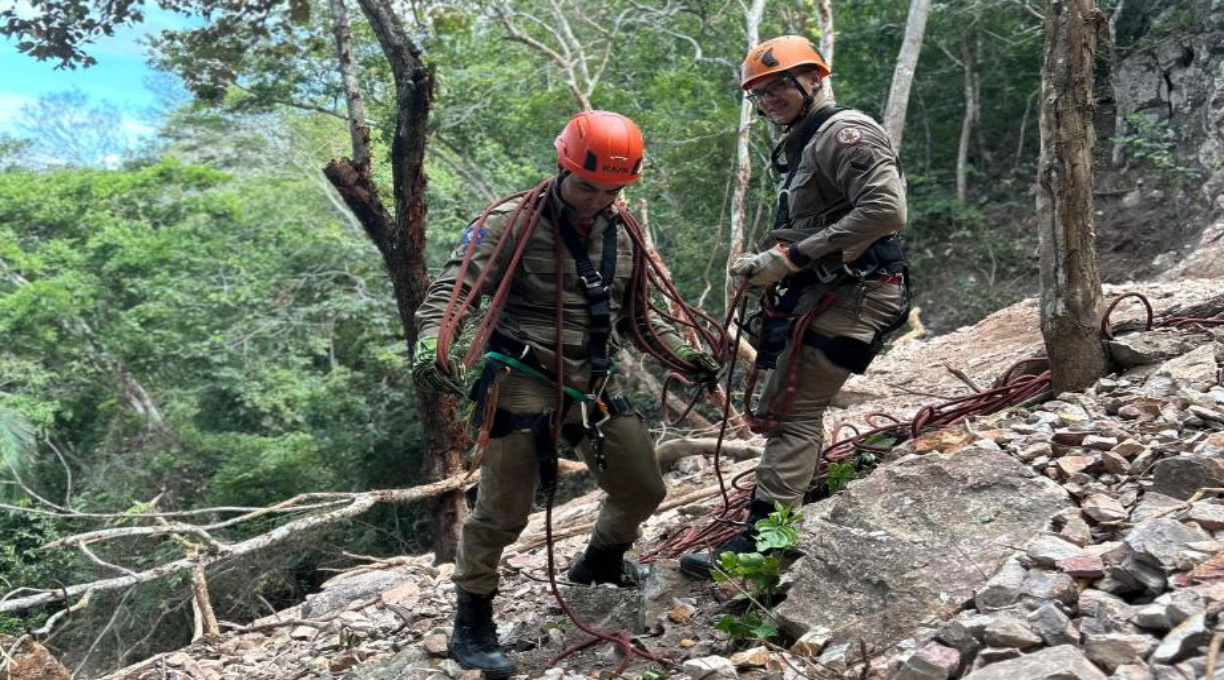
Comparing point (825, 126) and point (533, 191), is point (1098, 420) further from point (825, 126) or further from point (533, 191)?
point (533, 191)

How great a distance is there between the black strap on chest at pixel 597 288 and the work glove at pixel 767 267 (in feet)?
1.46

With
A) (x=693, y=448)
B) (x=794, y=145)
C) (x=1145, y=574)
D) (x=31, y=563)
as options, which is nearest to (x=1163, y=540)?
(x=1145, y=574)

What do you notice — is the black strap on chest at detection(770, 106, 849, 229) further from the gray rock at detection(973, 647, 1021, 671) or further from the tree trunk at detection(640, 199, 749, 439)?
the gray rock at detection(973, 647, 1021, 671)

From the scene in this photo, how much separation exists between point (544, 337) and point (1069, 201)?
7.06 ft

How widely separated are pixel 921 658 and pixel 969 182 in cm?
1429

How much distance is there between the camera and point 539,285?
3.30m

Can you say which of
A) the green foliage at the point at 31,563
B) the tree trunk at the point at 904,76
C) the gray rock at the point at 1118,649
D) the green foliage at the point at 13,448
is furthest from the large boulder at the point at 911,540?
the green foliage at the point at 13,448

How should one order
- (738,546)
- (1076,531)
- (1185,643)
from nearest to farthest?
(1185,643) < (1076,531) < (738,546)

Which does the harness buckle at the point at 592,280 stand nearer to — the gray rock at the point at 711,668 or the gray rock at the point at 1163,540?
the gray rock at the point at 711,668

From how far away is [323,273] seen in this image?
1588cm

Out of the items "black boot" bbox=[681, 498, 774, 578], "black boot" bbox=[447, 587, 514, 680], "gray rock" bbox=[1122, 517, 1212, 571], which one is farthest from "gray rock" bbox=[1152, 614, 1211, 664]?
"black boot" bbox=[447, 587, 514, 680]

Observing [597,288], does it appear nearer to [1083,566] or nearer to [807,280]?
[807,280]

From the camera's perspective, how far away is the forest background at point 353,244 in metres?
11.5

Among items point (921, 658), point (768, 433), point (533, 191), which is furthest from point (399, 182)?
point (921, 658)
